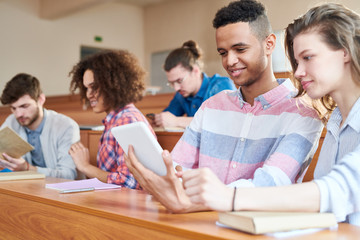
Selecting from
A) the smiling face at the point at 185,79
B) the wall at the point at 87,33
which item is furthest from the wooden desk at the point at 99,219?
the wall at the point at 87,33

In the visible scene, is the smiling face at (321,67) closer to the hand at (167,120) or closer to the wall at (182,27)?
the hand at (167,120)

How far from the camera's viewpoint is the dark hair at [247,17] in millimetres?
1385

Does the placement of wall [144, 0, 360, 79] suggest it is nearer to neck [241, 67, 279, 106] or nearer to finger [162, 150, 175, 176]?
neck [241, 67, 279, 106]

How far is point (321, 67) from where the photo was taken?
3.40 ft

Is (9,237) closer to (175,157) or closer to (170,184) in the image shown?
(175,157)

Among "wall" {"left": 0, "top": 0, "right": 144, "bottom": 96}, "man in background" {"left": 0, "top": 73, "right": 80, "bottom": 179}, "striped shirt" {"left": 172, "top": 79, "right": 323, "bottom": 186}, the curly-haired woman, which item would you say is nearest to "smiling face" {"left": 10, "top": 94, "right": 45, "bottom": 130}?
"man in background" {"left": 0, "top": 73, "right": 80, "bottom": 179}

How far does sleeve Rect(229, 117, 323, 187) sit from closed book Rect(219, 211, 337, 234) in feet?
0.82

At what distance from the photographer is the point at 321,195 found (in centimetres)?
90

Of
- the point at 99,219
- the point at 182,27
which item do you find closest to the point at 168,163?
the point at 99,219

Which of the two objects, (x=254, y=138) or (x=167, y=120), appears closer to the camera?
(x=254, y=138)

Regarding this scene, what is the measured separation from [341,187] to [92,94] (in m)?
1.63

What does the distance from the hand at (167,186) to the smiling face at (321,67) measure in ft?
1.33

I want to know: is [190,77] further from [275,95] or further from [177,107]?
[275,95]

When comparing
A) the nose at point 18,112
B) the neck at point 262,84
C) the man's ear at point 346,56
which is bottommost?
the nose at point 18,112
